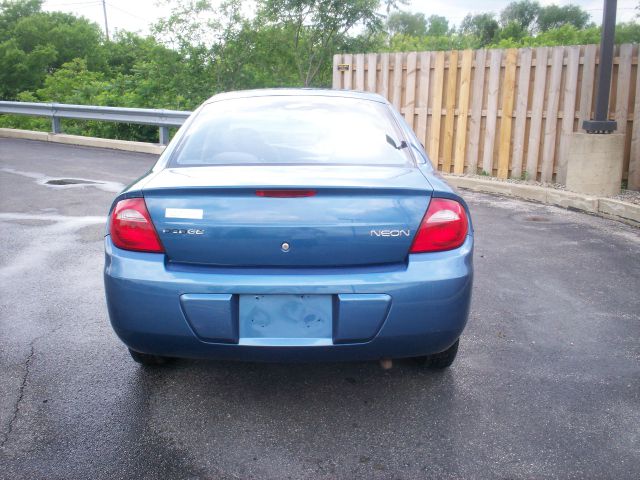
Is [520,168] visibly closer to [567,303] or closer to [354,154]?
[567,303]

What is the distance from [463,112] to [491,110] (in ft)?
1.67

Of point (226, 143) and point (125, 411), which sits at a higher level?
point (226, 143)

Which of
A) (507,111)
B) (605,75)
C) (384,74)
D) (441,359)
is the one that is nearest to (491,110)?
(507,111)

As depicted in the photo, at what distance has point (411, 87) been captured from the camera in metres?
11.2

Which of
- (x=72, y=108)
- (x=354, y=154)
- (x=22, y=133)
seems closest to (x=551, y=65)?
(x=354, y=154)

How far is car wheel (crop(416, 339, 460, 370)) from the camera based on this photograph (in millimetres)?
3344

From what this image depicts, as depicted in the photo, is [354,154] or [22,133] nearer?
[354,154]

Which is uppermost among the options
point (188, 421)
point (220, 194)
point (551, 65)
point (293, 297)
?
point (551, 65)

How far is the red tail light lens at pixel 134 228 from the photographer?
282cm

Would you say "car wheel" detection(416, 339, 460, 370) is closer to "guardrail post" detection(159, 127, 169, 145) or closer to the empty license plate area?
the empty license plate area

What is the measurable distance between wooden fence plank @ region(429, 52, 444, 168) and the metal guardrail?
4.59 m

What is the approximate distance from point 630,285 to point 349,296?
3.37m

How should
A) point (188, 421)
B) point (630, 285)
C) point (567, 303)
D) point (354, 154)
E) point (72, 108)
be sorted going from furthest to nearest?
point (72, 108) → point (630, 285) → point (567, 303) → point (354, 154) → point (188, 421)

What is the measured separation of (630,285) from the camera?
510 centimetres
